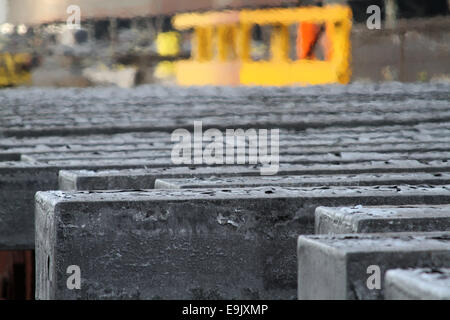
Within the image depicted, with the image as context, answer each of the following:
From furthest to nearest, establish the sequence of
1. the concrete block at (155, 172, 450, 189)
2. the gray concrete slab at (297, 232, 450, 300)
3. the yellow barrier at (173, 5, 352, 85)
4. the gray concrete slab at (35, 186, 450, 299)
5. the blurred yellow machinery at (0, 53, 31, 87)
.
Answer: the blurred yellow machinery at (0, 53, 31, 87), the yellow barrier at (173, 5, 352, 85), the concrete block at (155, 172, 450, 189), the gray concrete slab at (35, 186, 450, 299), the gray concrete slab at (297, 232, 450, 300)

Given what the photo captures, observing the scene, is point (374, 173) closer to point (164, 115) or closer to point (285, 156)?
point (285, 156)

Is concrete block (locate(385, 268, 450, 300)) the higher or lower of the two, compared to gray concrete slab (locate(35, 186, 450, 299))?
higher

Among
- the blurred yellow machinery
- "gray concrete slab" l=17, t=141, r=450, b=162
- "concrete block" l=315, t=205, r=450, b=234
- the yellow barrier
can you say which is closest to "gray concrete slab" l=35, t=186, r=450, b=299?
"concrete block" l=315, t=205, r=450, b=234

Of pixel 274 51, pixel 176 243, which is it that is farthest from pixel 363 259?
pixel 274 51

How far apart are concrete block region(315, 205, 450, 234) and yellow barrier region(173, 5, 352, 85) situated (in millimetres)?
17024

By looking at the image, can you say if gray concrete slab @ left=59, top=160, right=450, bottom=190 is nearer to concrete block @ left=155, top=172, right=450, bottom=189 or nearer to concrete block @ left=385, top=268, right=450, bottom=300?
concrete block @ left=155, top=172, right=450, bottom=189

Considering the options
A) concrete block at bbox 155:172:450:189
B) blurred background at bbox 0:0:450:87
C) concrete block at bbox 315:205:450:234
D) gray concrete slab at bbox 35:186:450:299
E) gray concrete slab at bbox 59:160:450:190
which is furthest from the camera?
blurred background at bbox 0:0:450:87

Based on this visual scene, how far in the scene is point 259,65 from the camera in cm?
2127

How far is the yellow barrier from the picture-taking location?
20.0 metres

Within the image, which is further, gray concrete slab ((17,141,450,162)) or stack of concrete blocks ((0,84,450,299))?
gray concrete slab ((17,141,450,162))

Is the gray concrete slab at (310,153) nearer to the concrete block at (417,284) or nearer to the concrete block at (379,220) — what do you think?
the concrete block at (379,220)

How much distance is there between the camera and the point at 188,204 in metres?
2.68

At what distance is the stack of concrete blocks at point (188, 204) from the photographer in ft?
8.57
